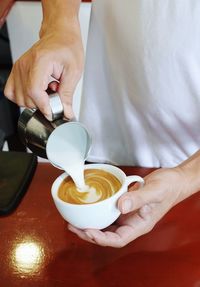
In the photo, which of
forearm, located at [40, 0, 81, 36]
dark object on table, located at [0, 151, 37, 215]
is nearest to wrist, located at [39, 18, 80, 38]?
forearm, located at [40, 0, 81, 36]

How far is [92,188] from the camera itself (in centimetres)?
75

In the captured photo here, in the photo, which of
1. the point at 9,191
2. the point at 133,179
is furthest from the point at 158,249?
the point at 9,191

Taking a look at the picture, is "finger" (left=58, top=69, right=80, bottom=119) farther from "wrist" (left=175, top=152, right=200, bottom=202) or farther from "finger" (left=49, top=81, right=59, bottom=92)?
"wrist" (left=175, top=152, right=200, bottom=202)

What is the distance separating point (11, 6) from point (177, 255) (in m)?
1.55

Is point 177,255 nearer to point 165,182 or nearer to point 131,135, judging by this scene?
point 165,182

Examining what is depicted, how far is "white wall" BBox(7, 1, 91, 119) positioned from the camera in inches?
79.5

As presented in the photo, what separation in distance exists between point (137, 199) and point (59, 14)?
434 mm

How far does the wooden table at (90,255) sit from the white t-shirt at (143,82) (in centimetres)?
19

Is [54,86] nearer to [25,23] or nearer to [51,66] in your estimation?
[51,66]

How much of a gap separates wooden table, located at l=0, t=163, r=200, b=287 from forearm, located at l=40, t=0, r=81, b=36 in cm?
36

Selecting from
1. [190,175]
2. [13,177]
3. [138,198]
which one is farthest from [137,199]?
[13,177]

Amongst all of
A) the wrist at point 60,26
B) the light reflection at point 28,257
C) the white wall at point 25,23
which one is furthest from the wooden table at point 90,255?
the white wall at point 25,23

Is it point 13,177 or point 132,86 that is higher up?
point 132,86

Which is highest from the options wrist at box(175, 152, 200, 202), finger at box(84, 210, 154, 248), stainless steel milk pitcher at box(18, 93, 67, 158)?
stainless steel milk pitcher at box(18, 93, 67, 158)
